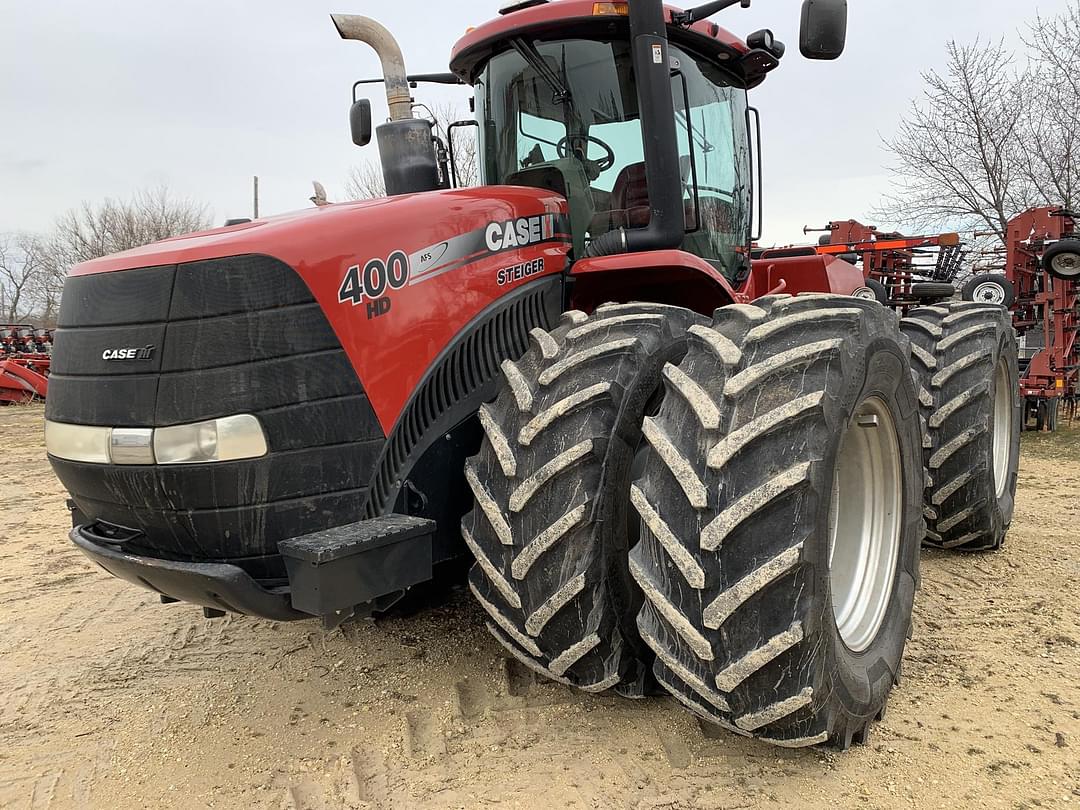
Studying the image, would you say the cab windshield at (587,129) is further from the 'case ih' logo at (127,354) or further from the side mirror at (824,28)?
the 'case ih' logo at (127,354)

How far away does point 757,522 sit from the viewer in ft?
6.43

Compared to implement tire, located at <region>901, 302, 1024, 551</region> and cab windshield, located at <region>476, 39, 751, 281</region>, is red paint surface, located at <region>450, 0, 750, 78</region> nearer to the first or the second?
cab windshield, located at <region>476, 39, 751, 281</region>

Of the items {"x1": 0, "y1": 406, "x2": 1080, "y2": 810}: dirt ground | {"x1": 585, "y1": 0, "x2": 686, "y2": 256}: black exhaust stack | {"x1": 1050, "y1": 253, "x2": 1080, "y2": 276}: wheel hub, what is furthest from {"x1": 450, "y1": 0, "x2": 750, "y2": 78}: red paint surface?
{"x1": 1050, "y1": 253, "x2": 1080, "y2": 276}: wheel hub

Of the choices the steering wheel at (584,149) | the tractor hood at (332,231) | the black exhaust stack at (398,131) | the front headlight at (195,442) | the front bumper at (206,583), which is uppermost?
the black exhaust stack at (398,131)

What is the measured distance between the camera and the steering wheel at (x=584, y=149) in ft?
10.1

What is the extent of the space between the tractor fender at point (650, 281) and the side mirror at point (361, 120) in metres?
1.42

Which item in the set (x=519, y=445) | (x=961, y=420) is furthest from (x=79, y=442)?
(x=961, y=420)

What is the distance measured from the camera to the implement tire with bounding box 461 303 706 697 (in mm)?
2193

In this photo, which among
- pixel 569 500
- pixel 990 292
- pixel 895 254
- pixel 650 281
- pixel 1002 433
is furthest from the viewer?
pixel 895 254

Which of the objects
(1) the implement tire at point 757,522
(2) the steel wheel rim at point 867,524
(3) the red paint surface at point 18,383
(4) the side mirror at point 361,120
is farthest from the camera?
(3) the red paint surface at point 18,383

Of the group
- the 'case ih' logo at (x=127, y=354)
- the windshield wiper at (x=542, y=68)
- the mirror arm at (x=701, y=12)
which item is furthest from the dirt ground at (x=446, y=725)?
the mirror arm at (x=701, y=12)

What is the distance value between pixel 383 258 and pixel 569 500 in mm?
861

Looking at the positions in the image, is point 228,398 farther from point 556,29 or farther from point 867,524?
point 867,524

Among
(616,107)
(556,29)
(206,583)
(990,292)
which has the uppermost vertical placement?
(556,29)
